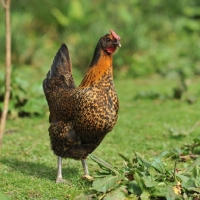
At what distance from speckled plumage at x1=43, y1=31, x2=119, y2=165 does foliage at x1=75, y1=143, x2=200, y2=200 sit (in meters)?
0.39

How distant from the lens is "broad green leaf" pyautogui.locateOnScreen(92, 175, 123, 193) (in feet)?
14.3

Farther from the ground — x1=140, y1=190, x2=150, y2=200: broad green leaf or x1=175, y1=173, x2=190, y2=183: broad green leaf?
x1=175, y1=173, x2=190, y2=183: broad green leaf

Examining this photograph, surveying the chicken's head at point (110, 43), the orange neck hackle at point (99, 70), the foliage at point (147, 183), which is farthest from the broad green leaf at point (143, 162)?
the chicken's head at point (110, 43)

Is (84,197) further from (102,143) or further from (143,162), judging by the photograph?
(102,143)

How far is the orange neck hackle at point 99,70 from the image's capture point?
504cm

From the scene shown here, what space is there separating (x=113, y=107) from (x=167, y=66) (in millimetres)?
6719

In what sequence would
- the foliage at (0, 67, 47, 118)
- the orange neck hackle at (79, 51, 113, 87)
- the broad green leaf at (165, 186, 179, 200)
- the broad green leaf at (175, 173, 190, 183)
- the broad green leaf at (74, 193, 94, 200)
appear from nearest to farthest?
the broad green leaf at (165, 186, 179, 200) → the broad green leaf at (74, 193, 94, 200) → the broad green leaf at (175, 173, 190, 183) → the orange neck hackle at (79, 51, 113, 87) → the foliage at (0, 67, 47, 118)

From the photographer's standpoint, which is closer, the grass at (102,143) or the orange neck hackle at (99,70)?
the grass at (102,143)

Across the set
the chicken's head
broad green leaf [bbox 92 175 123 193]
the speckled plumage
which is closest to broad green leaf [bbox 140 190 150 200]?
broad green leaf [bbox 92 175 123 193]

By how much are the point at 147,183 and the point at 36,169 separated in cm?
169

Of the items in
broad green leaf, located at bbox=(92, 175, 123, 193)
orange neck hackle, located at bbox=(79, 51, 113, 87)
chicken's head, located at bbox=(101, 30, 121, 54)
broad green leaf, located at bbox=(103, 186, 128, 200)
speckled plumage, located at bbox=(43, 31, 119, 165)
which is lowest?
broad green leaf, located at bbox=(103, 186, 128, 200)

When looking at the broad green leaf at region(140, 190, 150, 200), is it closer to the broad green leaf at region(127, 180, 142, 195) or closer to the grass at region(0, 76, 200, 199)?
the broad green leaf at region(127, 180, 142, 195)

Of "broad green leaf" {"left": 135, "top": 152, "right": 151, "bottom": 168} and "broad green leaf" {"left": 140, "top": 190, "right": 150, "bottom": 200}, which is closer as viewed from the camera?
"broad green leaf" {"left": 140, "top": 190, "right": 150, "bottom": 200}

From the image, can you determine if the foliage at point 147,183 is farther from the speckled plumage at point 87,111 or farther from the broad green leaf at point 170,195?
the speckled plumage at point 87,111
